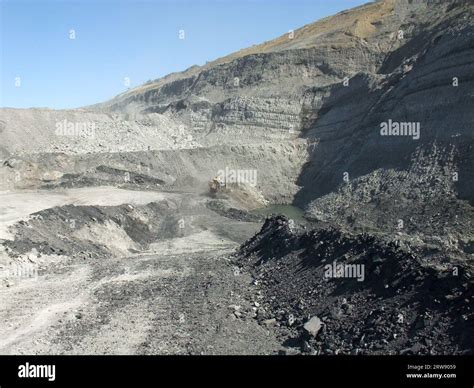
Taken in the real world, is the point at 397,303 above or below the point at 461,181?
below

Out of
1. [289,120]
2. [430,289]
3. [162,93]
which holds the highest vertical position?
[162,93]

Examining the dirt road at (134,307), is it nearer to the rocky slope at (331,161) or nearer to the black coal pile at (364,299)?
the black coal pile at (364,299)

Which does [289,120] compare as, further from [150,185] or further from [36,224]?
[36,224]

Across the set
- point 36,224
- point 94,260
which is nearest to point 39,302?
point 94,260

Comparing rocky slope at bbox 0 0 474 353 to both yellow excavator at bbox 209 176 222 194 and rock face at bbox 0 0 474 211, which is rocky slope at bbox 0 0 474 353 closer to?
rock face at bbox 0 0 474 211

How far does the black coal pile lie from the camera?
9789 mm

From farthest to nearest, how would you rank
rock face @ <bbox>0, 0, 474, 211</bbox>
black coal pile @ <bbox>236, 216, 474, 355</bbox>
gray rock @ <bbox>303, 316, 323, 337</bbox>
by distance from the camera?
rock face @ <bbox>0, 0, 474, 211</bbox>, gray rock @ <bbox>303, 316, 323, 337</bbox>, black coal pile @ <bbox>236, 216, 474, 355</bbox>

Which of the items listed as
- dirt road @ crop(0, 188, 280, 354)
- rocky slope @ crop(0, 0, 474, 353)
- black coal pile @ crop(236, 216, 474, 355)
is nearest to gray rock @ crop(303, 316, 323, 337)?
black coal pile @ crop(236, 216, 474, 355)

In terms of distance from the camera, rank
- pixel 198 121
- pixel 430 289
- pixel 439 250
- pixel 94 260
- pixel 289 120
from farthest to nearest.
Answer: pixel 198 121
pixel 289 120
pixel 94 260
pixel 439 250
pixel 430 289

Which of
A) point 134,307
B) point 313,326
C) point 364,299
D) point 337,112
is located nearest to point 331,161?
point 337,112

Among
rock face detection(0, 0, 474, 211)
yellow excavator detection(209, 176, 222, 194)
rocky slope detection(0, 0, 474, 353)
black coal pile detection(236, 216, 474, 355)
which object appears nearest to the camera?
black coal pile detection(236, 216, 474, 355)

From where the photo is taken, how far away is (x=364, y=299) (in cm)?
1197

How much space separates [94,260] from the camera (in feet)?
66.1

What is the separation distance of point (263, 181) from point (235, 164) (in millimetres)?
3241
